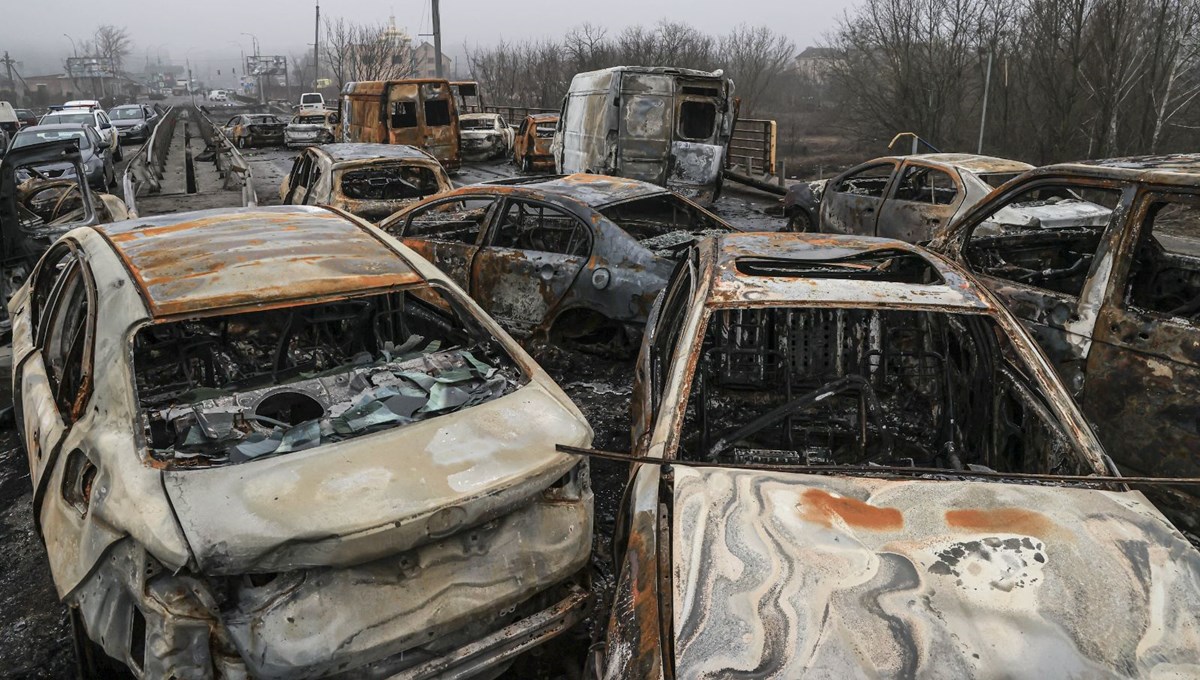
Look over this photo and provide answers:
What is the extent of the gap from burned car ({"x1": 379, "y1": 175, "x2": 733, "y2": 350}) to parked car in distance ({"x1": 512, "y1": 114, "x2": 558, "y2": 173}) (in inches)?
499

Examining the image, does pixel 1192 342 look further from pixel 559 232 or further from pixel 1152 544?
pixel 559 232

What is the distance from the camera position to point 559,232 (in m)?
6.68

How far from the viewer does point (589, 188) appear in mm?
6348

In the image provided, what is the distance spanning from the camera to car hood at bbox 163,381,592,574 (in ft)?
7.34

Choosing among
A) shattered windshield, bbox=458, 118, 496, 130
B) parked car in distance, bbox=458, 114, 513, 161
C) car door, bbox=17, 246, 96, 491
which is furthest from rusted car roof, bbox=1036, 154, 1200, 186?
shattered windshield, bbox=458, 118, 496, 130

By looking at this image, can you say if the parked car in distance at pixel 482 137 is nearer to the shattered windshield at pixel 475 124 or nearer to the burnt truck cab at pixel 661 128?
the shattered windshield at pixel 475 124

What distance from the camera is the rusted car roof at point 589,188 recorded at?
606 centimetres

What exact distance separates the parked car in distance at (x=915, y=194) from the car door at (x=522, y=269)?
3775 millimetres

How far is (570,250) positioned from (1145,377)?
402 cm

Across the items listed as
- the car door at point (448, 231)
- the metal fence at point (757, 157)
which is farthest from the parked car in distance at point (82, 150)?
the metal fence at point (757, 157)

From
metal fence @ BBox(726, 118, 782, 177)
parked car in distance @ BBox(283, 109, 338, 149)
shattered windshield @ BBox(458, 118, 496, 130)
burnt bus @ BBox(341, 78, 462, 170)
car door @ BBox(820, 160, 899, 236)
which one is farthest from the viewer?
parked car in distance @ BBox(283, 109, 338, 149)

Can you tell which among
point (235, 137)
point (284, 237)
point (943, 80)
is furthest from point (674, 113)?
point (235, 137)

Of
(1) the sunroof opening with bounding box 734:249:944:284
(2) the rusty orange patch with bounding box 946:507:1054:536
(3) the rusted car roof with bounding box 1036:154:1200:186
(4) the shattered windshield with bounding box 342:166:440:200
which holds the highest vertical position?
(3) the rusted car roof with bounding box 1036:154:1200:186

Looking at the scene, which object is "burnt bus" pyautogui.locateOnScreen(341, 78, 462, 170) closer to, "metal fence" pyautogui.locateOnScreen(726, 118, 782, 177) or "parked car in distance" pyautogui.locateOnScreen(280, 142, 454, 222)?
"metal fence" pyautogui.locateOnScreen(726, 118, 782, 177)
